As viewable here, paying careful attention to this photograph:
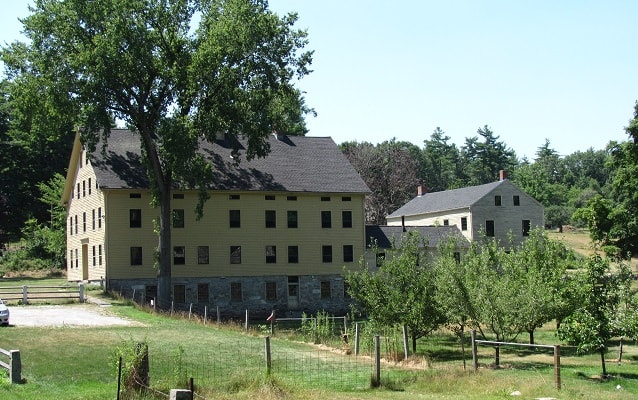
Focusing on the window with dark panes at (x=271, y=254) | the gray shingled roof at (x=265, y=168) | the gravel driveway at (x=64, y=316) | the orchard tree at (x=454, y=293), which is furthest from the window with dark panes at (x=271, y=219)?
the orchard tree at (x=454, y=293)

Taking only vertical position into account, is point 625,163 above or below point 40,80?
below

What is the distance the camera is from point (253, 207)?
51.2 metres

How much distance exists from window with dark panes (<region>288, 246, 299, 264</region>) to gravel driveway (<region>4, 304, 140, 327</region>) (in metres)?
15.4

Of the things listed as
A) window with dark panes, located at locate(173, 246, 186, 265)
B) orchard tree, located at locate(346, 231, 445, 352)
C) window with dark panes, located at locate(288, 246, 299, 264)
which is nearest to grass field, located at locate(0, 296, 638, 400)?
orchard tree, located at locate(346, 231, 445, 352)

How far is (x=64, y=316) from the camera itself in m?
35.6

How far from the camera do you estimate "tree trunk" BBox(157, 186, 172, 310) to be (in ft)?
146

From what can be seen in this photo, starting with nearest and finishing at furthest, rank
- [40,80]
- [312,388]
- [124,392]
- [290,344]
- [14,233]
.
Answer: [124,392] < [312,388] < [290,344] < [40,80] < [14,233]

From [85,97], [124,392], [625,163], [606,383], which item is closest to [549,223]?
[625,163]

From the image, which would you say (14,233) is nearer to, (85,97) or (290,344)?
(85,97)

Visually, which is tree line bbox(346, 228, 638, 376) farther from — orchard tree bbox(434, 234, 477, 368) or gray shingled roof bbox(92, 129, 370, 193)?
gray shingled roof bbox(92, 129, 370, 193)

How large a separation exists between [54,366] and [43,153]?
61.3 m

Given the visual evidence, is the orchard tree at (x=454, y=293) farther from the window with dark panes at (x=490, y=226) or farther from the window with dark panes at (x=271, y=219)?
the window with dark panes at (x=490, y=226)

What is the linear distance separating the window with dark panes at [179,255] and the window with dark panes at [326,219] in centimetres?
1001

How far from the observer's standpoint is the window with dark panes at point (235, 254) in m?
50.4
